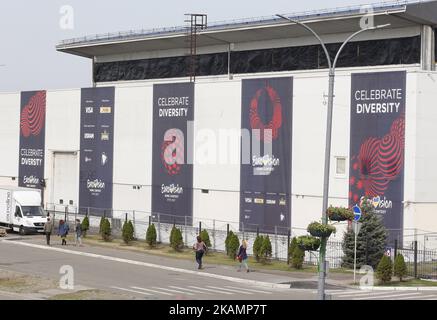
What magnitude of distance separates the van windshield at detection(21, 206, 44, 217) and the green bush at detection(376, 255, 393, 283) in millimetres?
27419

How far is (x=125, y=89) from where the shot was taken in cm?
6062

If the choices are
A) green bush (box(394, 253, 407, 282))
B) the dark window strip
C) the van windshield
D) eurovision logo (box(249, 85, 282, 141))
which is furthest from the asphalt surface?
the dark window strip

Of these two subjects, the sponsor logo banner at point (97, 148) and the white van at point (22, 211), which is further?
the sponsor logo banner at point (97, 148)

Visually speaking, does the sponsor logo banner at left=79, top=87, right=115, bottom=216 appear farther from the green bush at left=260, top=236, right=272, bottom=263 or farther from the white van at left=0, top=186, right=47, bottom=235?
the green bush at left=260, top=236, right=272, bottom=263

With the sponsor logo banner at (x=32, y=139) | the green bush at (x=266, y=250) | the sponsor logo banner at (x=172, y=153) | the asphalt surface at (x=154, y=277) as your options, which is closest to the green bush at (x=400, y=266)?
the asphalt surface at (x=154, y=277)

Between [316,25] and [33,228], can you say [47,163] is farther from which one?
[316,25]

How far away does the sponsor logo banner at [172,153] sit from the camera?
55.9m

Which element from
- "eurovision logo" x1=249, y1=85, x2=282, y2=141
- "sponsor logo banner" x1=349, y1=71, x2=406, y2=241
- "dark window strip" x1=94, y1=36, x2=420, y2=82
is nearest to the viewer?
"sponsor logo banner" x1=349, y1=71, x2=406, y2=241

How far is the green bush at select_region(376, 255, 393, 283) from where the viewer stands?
35500 mm

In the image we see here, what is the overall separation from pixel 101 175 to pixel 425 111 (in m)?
27.0

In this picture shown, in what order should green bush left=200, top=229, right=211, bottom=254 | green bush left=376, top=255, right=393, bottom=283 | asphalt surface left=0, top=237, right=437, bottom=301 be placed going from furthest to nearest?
green bush left=200, top=229, right=211, bottom=254, green bush left=376, top=255, right=393, bottom=283, asphalt surface left=0, top=237, right=437, bottom=301

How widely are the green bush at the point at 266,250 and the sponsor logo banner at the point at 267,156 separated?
6452 mm

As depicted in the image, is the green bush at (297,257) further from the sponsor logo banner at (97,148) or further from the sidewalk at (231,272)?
the sponsor logo banner at (97,148)
